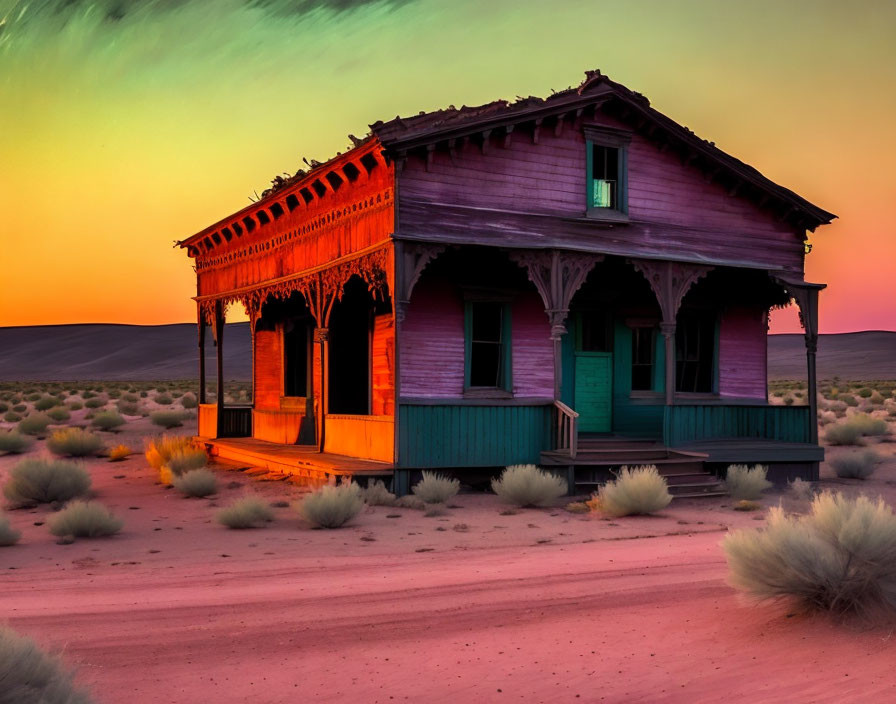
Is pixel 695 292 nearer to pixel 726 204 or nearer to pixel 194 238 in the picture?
pixel 726 204

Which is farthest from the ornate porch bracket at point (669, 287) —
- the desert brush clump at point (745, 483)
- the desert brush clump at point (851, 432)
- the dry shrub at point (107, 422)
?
the dry shrub at point (107, 422)

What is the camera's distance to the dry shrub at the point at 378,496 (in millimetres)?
14051

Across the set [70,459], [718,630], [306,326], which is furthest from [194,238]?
[718,630]

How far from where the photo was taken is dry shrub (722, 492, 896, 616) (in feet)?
20.0

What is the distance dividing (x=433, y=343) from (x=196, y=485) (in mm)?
4688

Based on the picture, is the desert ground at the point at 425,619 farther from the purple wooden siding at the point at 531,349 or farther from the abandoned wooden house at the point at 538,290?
the purple wooden siding at the point at 531,349

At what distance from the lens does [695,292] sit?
1922cm

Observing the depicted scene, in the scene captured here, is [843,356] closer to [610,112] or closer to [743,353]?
[743,353]

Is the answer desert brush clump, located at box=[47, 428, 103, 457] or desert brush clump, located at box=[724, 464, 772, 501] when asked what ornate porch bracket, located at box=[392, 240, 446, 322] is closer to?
desert brush clump, located at box=[724, 464, 772, 501]

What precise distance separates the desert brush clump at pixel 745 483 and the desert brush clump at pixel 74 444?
14666 millimetres

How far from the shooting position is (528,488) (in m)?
13.9

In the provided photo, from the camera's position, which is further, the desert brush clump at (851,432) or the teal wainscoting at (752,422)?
the desert brush clump at (851,432)

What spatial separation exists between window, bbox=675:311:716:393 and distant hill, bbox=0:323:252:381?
3651 inches

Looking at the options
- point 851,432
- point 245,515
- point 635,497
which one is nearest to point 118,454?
point 245,515
